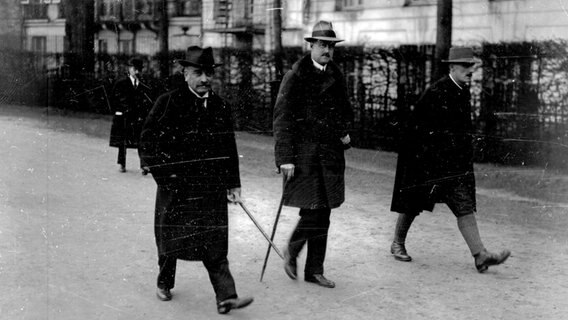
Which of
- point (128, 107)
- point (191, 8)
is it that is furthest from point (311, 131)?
point (191, 8)

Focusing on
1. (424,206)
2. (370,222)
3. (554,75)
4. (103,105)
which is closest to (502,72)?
(554,75)

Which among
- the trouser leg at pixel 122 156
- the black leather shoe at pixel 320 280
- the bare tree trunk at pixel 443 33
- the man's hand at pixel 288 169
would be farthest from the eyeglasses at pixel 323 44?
the bare tree trunk at pixel 443 33

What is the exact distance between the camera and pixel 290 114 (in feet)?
19.8

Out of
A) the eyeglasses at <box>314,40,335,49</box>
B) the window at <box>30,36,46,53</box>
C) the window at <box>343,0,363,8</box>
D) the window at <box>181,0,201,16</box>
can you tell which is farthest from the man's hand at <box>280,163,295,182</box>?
the window at <box>181,0,201,16</box>

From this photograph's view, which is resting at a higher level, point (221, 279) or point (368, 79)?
point (368, 79)

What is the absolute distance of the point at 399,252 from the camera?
696cm

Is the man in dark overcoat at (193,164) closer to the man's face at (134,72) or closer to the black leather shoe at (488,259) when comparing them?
the black leather shoe at (488,259)

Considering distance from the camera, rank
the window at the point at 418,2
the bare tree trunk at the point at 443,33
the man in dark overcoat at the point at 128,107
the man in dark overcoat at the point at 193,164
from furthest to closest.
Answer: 1. the window at the point at 418,2
2. the bare tree trunk at the point at 443,33
3. the man in dark overcoat at the point at 128,107
4. the man in dark overcoat at the point at 193,164

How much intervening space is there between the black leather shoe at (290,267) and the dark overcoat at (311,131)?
451 millimetres

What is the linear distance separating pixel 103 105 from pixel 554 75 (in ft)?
47.0

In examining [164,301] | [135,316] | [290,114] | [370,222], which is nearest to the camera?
[135,316]

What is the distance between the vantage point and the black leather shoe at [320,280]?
19.6ft

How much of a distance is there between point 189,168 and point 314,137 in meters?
1.16

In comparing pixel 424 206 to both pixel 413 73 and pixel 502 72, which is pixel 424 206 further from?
pixel 413 73
